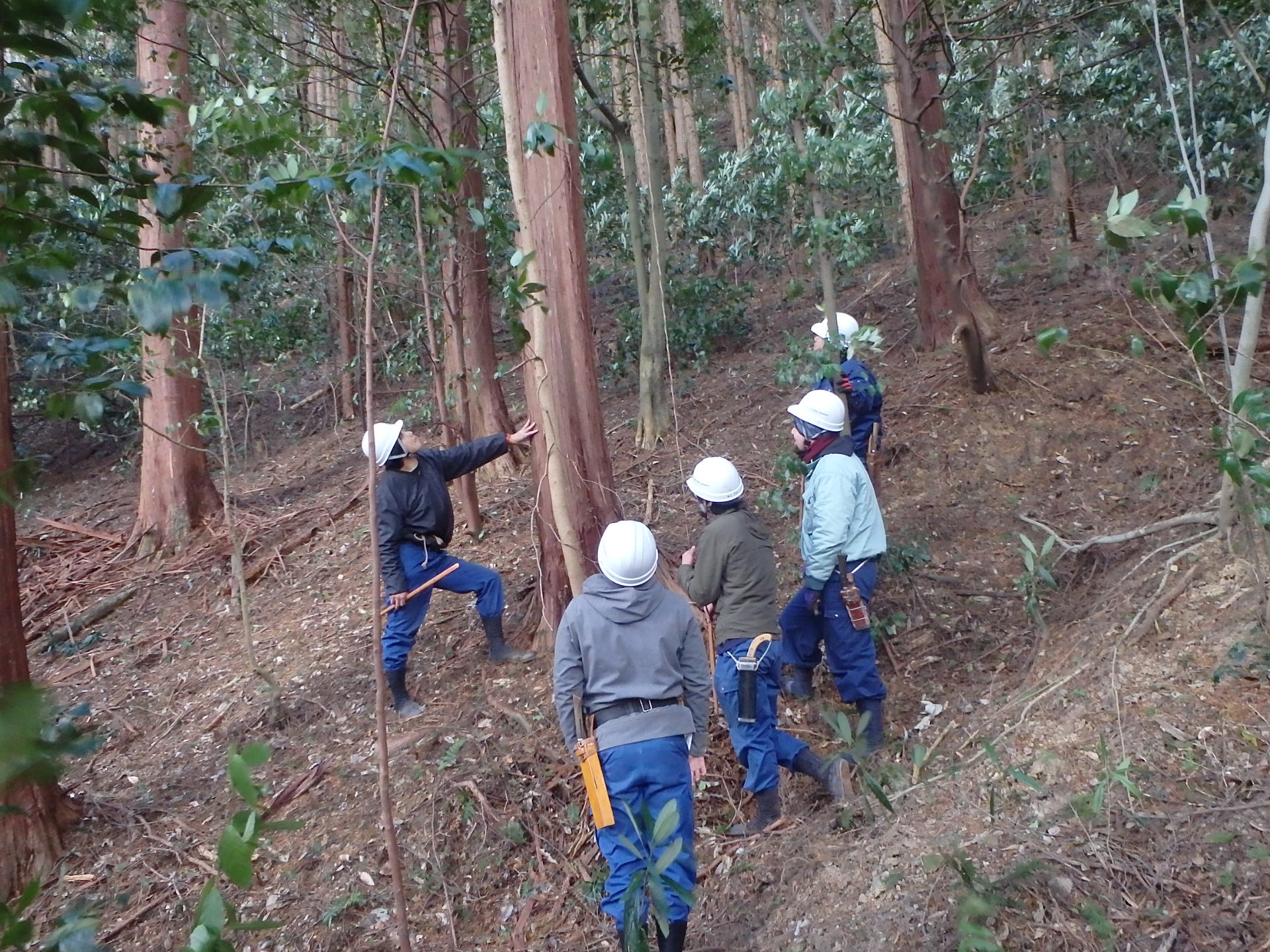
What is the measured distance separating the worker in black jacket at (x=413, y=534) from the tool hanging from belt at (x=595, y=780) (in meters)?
Answer: 2.35

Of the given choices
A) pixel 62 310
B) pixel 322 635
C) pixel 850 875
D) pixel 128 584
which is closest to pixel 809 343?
pixel 850 875

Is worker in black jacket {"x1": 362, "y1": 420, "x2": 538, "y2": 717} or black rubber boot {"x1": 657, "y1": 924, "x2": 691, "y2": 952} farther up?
worker in black jacket {"x1": 362, "y1": 420, "x2": 538, "y2": 717}

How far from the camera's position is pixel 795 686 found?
20.1 ft

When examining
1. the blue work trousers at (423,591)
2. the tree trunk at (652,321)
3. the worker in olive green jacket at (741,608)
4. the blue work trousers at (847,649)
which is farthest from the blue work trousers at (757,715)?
the tree trunk at (652,321)

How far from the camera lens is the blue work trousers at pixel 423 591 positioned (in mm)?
6129

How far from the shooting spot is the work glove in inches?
221

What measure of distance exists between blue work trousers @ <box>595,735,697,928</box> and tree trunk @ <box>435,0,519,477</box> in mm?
3555

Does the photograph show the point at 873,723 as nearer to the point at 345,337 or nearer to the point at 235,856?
the point at 235,856

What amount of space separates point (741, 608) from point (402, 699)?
7.90ft

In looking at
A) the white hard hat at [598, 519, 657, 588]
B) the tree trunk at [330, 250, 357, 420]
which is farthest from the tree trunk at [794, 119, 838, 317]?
the tree trunk at [330, 250, 357, 420]

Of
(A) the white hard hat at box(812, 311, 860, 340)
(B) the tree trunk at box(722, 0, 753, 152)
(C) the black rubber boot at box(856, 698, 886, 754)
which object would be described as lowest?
(C) the black rubber boot at box(856, 698, 886, 754)

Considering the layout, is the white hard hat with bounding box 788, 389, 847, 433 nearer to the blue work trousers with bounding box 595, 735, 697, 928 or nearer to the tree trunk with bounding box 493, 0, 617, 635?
the tree trunk with bounding box 493, 0, 617, 635

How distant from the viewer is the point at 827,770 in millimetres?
5117

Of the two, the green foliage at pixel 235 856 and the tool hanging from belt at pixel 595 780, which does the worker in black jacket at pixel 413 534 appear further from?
the green foliage at pixel 235 856
